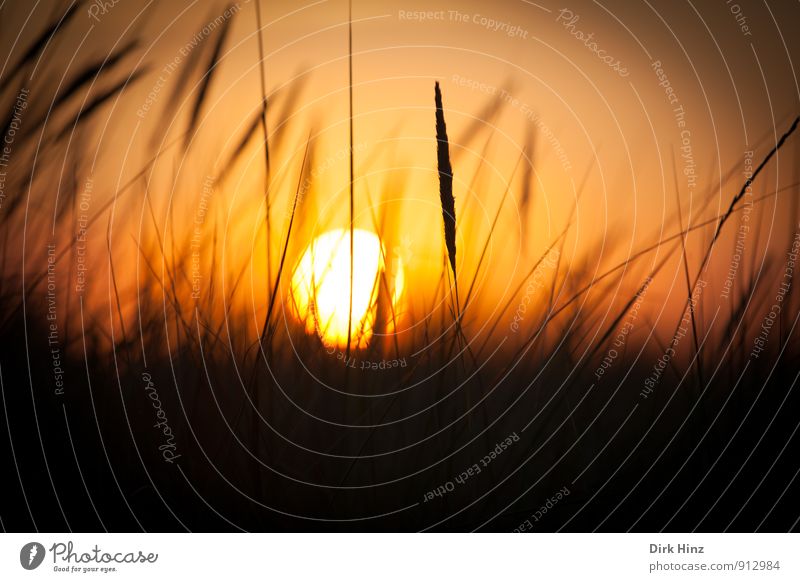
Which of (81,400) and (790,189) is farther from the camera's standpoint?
(790,189)

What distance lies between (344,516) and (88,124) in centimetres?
86

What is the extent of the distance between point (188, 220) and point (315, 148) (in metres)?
0.27

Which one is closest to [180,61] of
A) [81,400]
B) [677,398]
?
[81,400]

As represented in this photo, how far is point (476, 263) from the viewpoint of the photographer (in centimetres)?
126

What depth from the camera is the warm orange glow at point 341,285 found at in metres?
1.20

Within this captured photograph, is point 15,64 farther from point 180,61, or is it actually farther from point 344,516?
point 344,516

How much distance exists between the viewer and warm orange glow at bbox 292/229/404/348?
1203 mm

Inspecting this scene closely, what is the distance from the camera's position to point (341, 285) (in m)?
1.21
